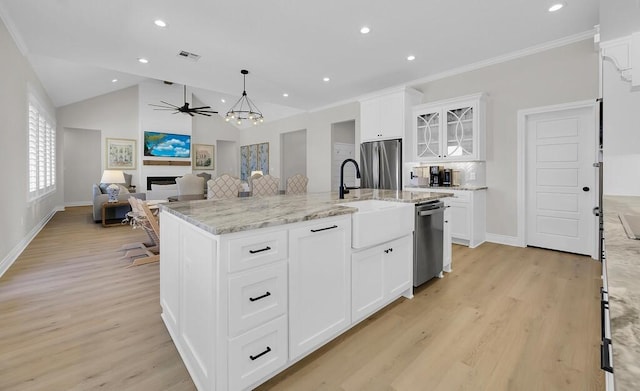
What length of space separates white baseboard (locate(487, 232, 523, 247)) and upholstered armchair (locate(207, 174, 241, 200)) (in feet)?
12.8

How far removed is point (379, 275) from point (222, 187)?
9.06 feet

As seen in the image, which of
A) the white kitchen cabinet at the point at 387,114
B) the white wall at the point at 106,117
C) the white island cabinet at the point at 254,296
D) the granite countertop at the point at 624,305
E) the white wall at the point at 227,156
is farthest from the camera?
the white wall at the point at 227,156

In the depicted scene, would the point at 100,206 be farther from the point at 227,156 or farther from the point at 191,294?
the point at 227,156

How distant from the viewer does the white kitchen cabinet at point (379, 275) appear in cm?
199

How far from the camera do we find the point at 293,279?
5.15 ft

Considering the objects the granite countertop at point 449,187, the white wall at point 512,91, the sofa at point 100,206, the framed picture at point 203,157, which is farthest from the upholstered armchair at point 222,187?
the framed picture at point 203,157

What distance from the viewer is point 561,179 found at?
12.7 ft

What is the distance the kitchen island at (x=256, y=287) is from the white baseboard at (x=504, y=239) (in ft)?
10.6

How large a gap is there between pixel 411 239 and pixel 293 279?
1.32 meters

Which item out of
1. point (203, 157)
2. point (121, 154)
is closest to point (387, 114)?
point (203, 157)

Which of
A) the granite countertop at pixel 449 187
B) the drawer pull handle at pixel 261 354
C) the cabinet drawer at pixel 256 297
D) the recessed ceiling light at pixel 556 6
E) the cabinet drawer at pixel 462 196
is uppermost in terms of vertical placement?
the recessed ceiling light at pixel 556 6

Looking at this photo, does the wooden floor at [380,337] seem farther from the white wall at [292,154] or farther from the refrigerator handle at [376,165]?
the white wall at [292,154]

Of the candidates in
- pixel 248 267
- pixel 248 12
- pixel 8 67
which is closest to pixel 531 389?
pixel 248 267

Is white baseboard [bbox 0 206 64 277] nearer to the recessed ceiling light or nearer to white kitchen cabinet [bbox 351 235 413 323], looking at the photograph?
white kitchen cabinet [bbox 351 235 413 323]
